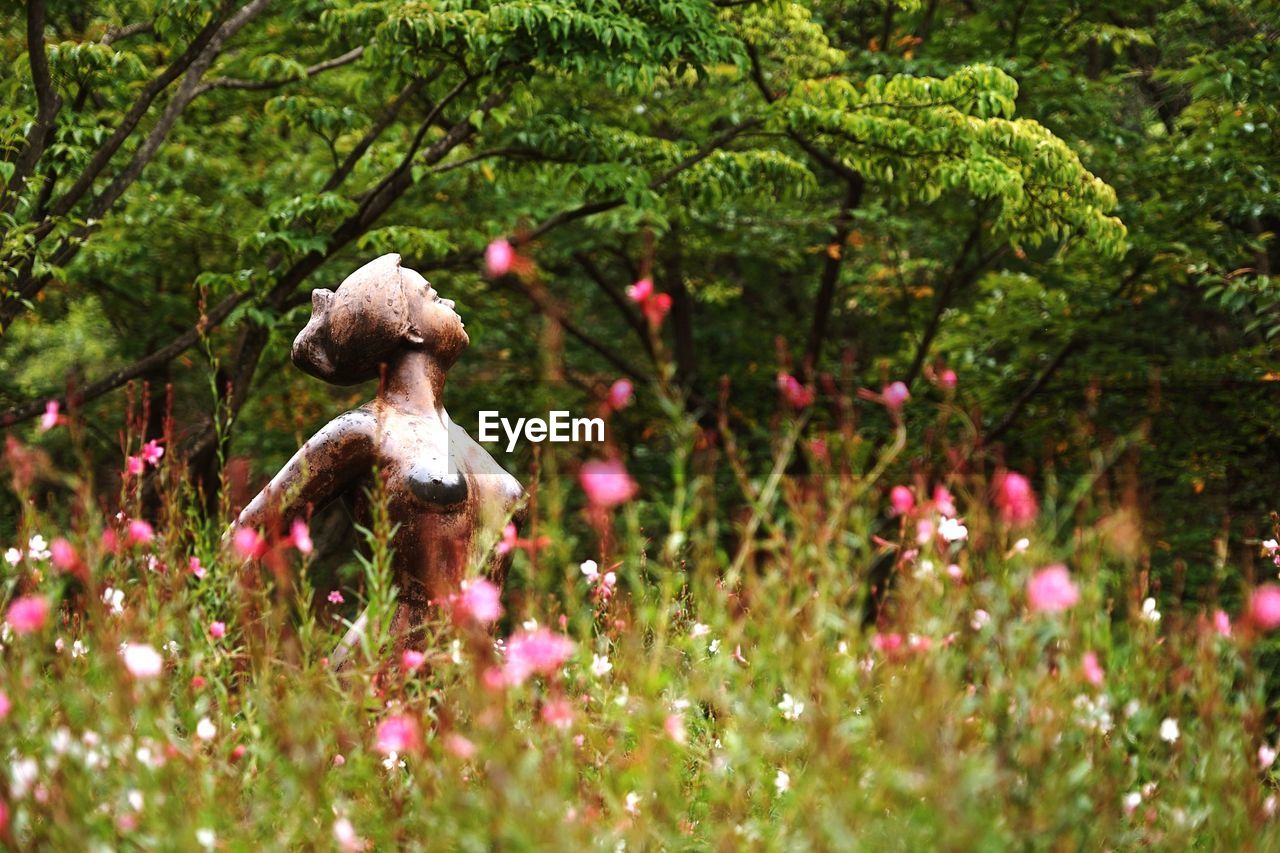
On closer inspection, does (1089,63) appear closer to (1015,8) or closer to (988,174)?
(1015,8)

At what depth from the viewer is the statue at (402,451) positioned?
384 centimetres

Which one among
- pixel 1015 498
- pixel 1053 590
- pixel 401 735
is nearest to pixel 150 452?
pixel 401 735

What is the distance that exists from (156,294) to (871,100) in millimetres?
6755

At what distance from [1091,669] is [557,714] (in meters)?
0.99

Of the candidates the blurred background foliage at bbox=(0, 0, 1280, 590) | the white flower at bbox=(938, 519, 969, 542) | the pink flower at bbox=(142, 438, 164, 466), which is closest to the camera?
the white flower at bbox=(938, 519, 969, 542)

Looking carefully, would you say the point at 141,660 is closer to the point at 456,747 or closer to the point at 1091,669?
the point at 456,747

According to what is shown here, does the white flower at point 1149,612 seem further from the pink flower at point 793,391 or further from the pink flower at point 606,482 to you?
the pink flower at point 606,482

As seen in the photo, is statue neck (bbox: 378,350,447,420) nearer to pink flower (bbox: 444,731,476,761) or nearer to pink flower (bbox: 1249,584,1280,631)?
pink flower (bbox: 444,731,476,761)

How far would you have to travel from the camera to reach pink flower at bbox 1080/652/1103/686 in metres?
2.38

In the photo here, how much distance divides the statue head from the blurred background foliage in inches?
109

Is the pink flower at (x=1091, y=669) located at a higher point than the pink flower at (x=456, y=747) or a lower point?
higher

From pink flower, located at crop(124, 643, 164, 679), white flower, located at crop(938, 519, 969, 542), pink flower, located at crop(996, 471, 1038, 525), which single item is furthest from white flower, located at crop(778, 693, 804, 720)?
pink flower, located at crop(124, 643, 164, 679)

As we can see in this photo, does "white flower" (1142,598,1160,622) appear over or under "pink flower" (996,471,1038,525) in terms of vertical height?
under

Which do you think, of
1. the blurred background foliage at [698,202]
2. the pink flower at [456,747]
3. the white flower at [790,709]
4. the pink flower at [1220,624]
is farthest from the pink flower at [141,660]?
the blurred background foliage at [698,202]
